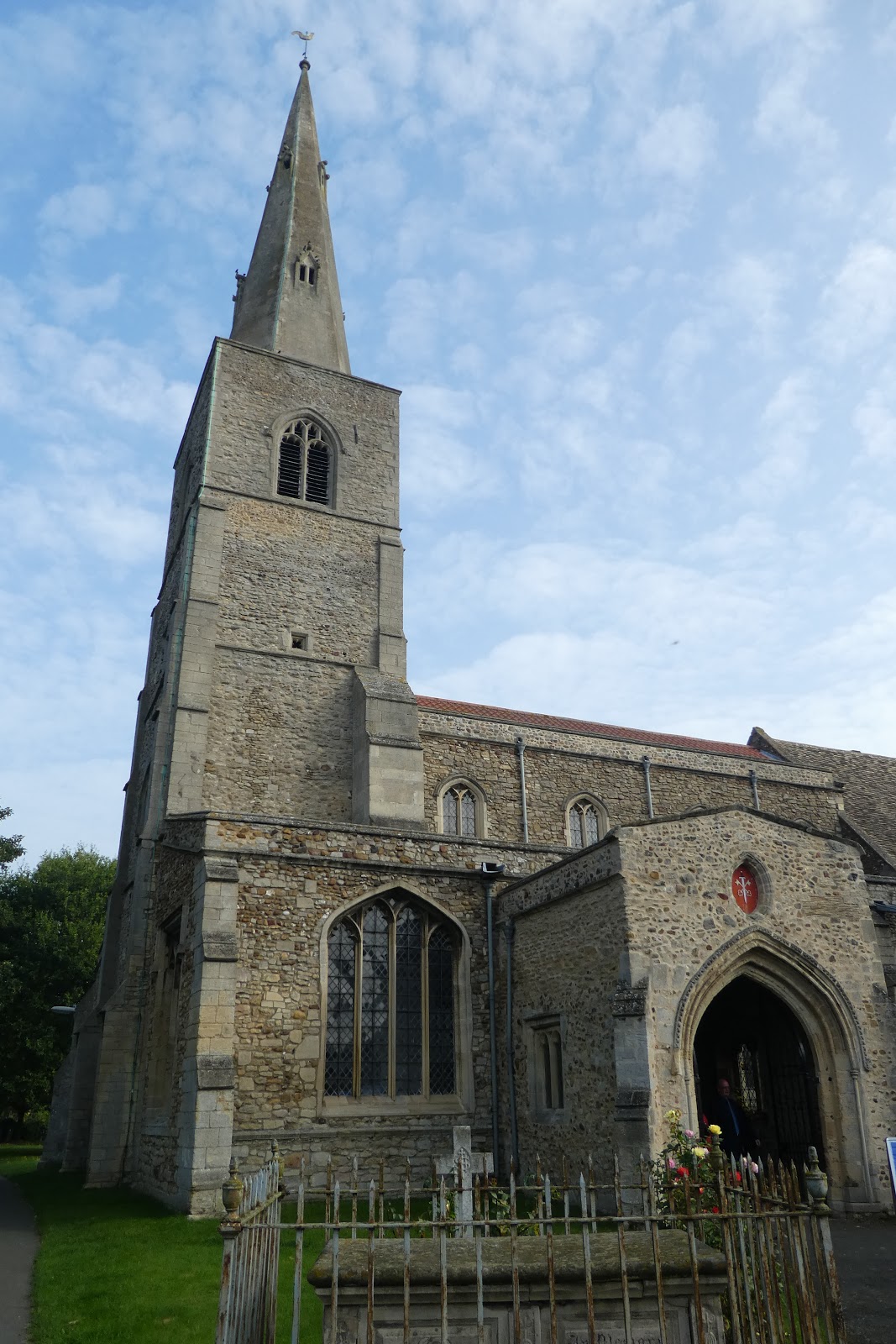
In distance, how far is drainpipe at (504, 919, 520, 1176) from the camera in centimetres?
1534

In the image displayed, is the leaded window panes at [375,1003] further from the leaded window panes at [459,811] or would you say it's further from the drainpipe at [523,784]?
the drainpipe at [523,784]

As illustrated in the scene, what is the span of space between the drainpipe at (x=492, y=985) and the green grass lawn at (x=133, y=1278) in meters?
4.83

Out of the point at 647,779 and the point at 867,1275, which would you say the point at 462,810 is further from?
the point at 867,1275

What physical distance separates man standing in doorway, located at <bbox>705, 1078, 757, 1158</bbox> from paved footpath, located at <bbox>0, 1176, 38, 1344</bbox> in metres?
8.55

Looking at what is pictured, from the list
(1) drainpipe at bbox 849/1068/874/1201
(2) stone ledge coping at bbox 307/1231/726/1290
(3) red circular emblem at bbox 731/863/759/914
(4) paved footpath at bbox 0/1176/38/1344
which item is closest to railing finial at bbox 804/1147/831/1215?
(2) stone ledge coping at bbox 307/1231/726/1290

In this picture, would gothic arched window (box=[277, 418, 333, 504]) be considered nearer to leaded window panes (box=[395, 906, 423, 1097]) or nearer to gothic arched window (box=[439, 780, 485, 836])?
gothic arched window (box=[439, 780, 485, 836])

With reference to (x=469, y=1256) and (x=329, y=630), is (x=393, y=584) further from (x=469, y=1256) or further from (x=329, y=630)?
(x=469, y=1256)

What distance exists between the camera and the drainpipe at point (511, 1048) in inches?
604

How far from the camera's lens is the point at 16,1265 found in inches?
458

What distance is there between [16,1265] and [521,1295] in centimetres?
922

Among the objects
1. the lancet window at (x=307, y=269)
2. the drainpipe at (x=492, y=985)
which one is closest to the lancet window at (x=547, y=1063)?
the drainpipe at (x=492, y=985)

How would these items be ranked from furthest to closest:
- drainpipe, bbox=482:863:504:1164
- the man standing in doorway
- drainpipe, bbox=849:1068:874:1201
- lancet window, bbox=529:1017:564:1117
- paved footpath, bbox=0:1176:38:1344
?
drainpipe, bbox=482:863:504:1164
lancet window, bbox=529:1017:564:1117
the man standing in doorway
drainpipe, bbox=849:1068:874:1201
paved footpath, bbox=0:1176:38:1344

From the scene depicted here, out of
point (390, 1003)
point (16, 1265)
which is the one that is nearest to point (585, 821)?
point (390, 1003)

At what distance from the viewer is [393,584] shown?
84.8 ft
